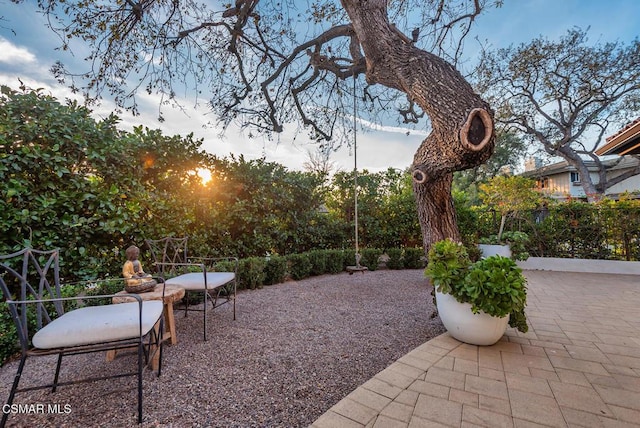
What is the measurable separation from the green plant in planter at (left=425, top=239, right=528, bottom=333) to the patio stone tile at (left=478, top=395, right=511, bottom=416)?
2.02 feet

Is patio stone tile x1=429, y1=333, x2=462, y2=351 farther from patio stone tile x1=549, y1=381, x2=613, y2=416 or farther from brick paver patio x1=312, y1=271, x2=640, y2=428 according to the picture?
patio stone tile x1=549, y1=381, x2=613, y2=416

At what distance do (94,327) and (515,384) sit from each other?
7.57 feet

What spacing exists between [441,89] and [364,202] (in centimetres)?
390

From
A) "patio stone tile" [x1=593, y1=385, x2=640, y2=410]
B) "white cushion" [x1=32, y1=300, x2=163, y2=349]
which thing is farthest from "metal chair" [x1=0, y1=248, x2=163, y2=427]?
"patio stone tile" [x1=593, y1=385, x2=640, y2=410]

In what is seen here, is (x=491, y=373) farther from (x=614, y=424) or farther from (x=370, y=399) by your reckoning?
(x=370, y=399)

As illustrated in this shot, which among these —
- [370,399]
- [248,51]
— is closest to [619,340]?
[370,399]

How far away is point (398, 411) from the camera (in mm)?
1311

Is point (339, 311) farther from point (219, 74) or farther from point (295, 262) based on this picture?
point (219, 74)

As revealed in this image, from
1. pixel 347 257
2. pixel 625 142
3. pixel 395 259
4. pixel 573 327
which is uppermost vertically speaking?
pixel 625 142

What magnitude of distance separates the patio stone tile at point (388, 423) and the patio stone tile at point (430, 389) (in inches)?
11.3

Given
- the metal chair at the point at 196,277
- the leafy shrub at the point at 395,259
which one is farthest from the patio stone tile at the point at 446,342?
the leafy shrub at the point at 395,259

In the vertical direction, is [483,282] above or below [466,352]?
above

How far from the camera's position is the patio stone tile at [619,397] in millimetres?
1370

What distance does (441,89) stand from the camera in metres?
2.52
